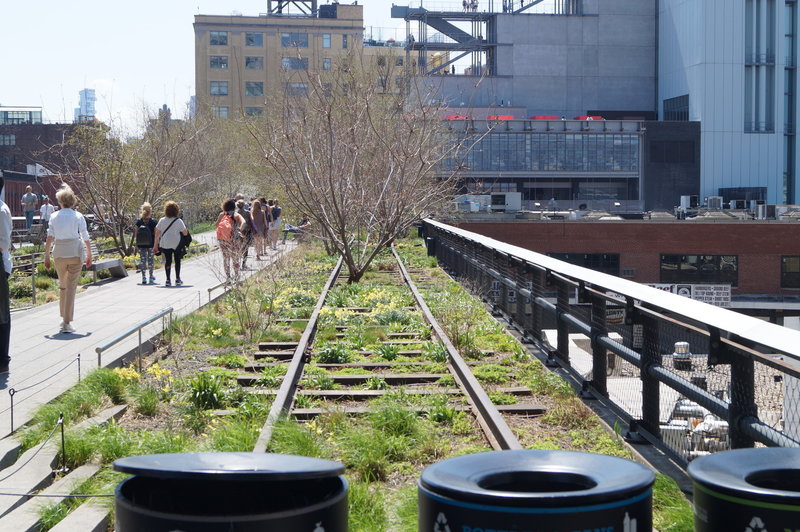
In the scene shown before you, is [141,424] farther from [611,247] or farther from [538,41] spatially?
[538,41]

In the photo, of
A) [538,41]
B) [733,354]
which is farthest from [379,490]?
[538,41]

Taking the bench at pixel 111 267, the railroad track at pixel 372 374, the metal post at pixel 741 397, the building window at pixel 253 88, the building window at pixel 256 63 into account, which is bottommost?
the railroad track at pixel 372 374

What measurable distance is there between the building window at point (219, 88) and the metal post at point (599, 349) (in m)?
115

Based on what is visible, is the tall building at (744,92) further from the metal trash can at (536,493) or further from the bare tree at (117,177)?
the metal trash can at (536,493)

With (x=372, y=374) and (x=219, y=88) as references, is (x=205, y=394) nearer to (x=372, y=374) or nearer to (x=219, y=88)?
(x=372, y=374)

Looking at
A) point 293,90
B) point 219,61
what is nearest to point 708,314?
point 293,90

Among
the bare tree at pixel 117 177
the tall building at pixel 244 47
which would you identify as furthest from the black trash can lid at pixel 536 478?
the tall building at pixel 244 47

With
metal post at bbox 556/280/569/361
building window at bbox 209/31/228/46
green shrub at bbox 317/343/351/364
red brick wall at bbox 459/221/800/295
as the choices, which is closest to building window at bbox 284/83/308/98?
green shrub at bbox 317/343/351/364

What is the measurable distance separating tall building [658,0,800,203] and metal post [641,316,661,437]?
93203 millimetres

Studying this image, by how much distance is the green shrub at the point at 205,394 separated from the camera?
8.86 m

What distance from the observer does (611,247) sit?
210ft

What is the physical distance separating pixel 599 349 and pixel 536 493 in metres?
6.76

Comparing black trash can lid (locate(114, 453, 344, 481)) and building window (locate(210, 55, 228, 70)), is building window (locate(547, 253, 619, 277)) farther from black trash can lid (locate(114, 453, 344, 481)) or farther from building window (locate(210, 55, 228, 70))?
building window (locate(210, 55, 228, 70))

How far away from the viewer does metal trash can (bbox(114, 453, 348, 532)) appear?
2.30 metres
